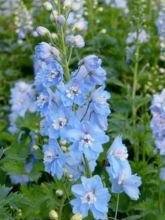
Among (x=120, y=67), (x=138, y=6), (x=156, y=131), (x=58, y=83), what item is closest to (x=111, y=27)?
(x=120, y=67)

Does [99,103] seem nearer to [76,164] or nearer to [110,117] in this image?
[76,164]

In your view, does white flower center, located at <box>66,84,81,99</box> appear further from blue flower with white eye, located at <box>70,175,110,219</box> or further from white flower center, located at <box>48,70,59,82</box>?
blue flower with white eye, located at <box>70,175,110,219</box>

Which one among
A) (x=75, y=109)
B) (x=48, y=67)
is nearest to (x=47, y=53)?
(x=48, y=67)

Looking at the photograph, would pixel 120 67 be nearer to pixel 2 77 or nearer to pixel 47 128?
pixel 2 77

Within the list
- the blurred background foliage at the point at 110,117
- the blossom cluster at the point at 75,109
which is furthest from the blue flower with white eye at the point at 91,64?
the blurred background foliage at the point at 110,117

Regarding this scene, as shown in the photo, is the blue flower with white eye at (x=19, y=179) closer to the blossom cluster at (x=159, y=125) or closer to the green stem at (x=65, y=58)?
the blossom cluster at (x=159, y=125)

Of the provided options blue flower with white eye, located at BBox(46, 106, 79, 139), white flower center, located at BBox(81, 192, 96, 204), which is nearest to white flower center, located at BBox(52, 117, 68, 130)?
blue flower with white eye, located at BBox(46, 106, 79, 139)
